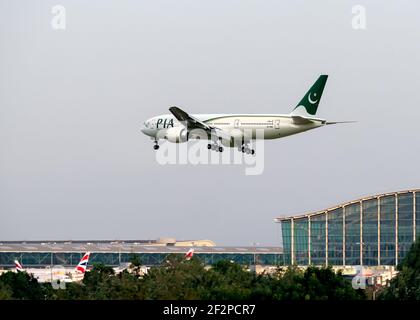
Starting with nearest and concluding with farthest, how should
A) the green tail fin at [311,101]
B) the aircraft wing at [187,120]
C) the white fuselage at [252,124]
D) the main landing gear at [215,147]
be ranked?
1. the white fuselage at [252,124]
2. the main landing gear at [215,147]
3. the green tail fin at [311,101]
4. the aircraft wing at [187,120]

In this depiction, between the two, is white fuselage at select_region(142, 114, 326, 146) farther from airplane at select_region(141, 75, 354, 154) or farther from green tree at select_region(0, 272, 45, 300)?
green tree at select_region(0, 272, 45, 300)

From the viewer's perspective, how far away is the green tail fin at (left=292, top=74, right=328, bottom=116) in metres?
150

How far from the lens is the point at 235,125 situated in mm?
150125

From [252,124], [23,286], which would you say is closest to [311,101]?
[252,124]

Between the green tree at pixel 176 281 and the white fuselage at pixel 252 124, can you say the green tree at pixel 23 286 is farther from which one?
the white fuselage at pixel 252 124

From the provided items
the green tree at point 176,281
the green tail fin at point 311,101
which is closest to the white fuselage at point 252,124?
the green tail fin at point 311,101

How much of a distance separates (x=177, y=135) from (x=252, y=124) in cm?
894

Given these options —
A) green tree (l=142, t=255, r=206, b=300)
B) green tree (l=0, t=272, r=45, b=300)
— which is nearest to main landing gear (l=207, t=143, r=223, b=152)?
green tree (l=142, t=255, r=206, b=300)

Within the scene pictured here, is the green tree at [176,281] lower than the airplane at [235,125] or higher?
lower

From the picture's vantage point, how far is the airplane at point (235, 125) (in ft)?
471

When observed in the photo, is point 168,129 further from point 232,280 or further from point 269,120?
Result: point 232,280

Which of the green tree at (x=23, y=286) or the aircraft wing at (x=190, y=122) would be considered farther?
the green tree at (x=23, y=286)

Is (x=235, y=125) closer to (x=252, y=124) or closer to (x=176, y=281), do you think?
(x=252, y=124)
